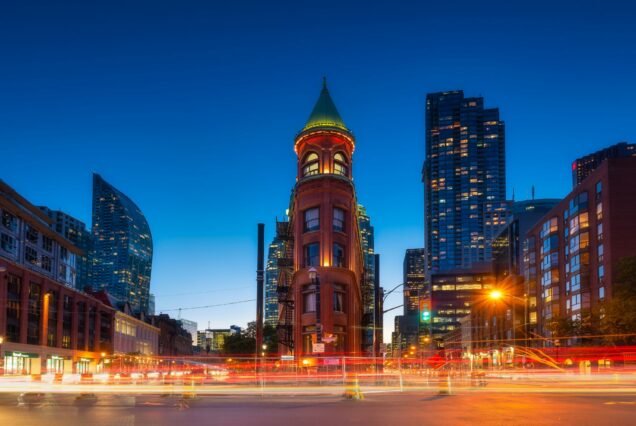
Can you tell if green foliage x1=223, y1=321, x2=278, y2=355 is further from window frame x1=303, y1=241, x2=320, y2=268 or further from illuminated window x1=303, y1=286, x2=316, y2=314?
illuminated window x1=303, y1=286, x2=316, y2=314

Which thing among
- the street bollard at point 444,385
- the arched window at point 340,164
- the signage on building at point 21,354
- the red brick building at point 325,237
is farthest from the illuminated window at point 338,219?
the signage on building at point 21,354

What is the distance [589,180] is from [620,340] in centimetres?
3602

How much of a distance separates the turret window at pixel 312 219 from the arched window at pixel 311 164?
12.4ft

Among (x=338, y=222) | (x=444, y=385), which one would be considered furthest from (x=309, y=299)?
(x=444, y=385)

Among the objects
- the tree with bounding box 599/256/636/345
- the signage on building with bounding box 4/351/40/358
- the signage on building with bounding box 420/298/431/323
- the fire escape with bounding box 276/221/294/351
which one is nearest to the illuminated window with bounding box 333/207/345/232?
the fire escape with bounding box 276/221/294/351

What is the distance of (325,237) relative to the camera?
198ft

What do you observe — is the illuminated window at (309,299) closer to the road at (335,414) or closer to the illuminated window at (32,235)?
the road at (335,414)

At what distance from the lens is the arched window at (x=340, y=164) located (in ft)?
208

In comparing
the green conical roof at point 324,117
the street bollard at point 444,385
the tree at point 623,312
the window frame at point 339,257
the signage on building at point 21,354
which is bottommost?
Result: the signage on building at point 21,354

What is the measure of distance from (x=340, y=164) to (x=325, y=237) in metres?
8.06

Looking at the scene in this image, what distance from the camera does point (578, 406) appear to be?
880 inches

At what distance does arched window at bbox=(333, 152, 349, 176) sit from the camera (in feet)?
208

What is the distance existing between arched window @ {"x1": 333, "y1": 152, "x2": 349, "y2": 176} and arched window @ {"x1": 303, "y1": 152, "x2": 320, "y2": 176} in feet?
5.76

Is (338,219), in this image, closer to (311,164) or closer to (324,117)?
(311,164)
